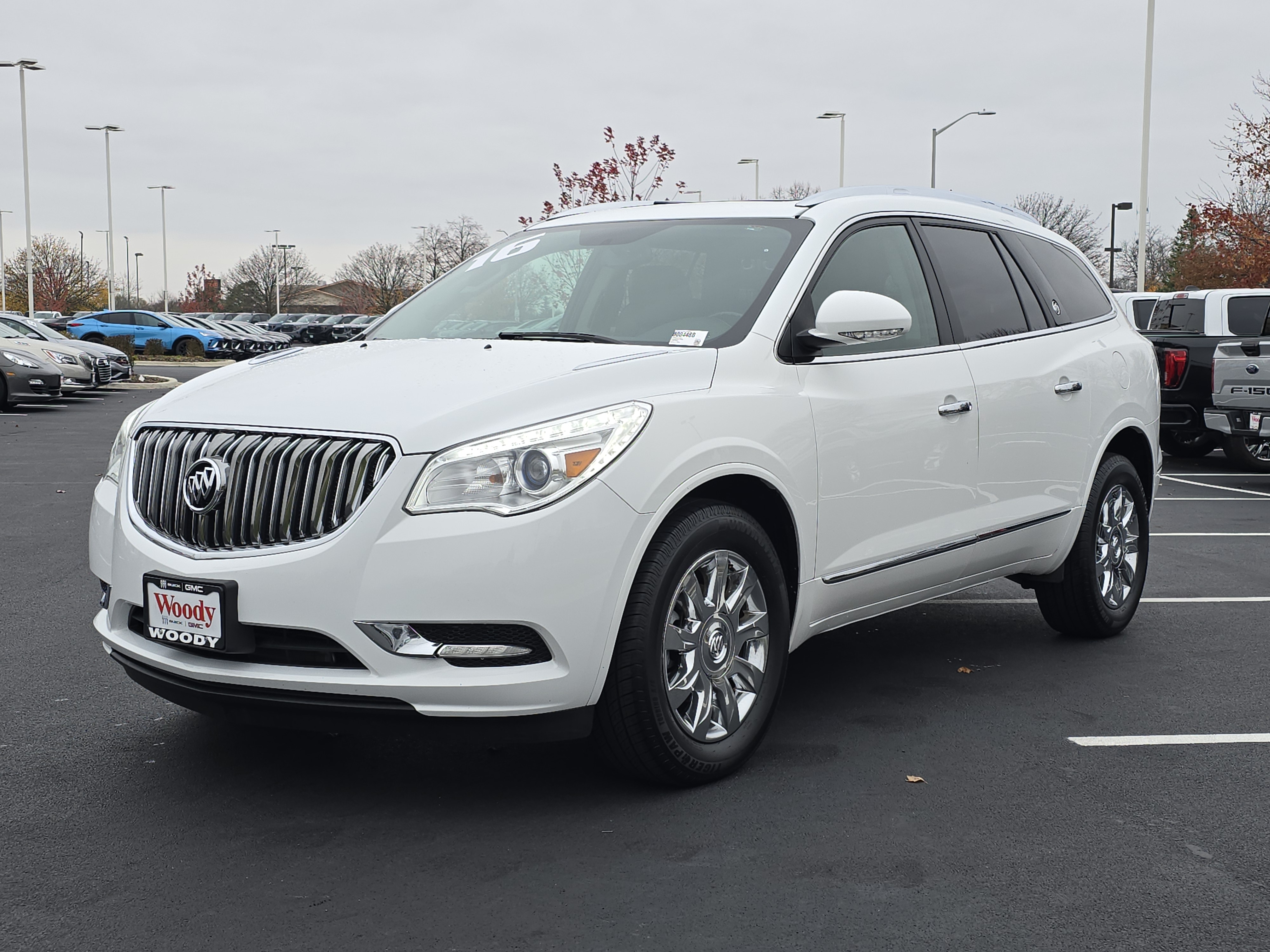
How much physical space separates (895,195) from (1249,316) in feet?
37.5

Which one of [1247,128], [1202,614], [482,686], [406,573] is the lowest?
[1202,614]

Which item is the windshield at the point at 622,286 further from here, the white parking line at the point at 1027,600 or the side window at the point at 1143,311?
the side window at the point at 1143,311

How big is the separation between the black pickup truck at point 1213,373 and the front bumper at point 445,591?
10819mm

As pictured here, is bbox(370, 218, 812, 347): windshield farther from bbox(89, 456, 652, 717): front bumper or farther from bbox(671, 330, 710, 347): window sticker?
bbox(89, 456, 652, 717): front bumper

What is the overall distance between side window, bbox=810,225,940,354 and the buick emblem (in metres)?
2.08

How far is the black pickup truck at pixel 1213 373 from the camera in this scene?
42.0ft

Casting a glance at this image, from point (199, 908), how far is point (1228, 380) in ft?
39.6

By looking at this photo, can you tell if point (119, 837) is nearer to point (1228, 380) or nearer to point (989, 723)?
point (989, 723)

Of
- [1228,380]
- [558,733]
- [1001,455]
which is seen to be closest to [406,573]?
[558,733]

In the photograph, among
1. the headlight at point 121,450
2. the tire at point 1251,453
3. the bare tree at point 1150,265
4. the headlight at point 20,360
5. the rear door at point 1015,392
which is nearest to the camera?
the headlight at point 121,450

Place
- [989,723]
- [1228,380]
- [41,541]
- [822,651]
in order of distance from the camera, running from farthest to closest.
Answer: [1228,380] → [41,541] → [822,651] → [989,723]

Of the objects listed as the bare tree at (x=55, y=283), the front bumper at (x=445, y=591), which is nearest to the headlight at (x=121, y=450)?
the front bumper at (x=445, y=591)

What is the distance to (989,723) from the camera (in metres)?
4.86

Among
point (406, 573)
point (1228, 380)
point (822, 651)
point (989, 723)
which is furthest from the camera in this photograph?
point (1228, 380)
